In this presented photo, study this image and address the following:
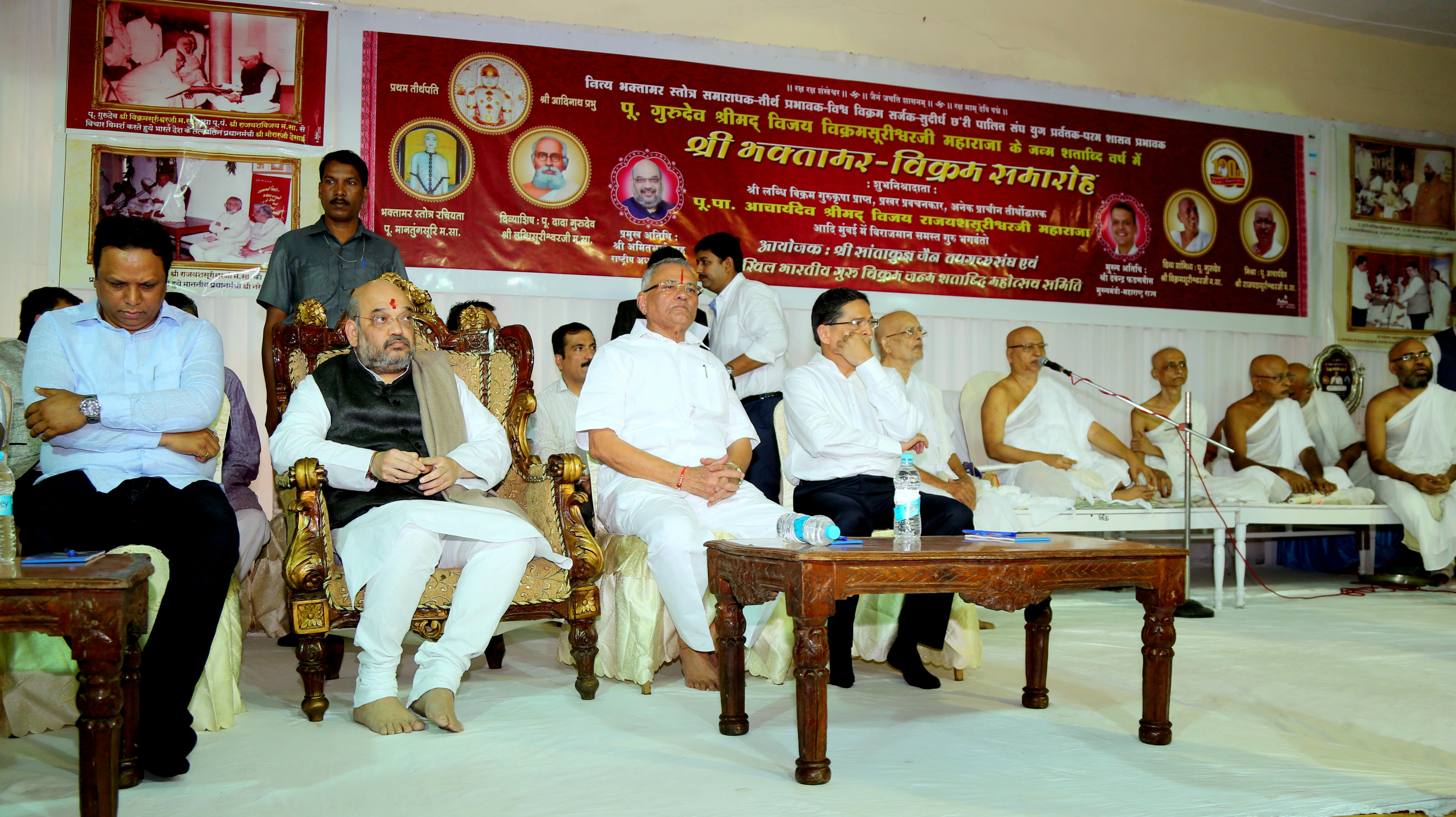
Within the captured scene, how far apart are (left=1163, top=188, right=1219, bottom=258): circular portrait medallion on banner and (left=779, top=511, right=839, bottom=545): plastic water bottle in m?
4.85

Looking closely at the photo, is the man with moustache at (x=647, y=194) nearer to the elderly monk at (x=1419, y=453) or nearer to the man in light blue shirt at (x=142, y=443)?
the man in light blue shirt at (x=142, y=443)

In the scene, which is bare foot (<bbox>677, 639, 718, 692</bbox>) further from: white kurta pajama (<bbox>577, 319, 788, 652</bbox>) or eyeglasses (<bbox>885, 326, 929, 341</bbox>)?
eyeglasses (<bbox>885, 326, 929, 341</bbox>)

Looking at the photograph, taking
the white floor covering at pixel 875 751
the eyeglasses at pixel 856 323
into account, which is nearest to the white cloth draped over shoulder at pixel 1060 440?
the white floor covering at pixel 875 751

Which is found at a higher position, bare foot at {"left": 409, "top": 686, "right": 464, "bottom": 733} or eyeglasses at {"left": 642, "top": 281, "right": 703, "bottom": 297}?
eyeglasses at {"left": 642, "top": 281, "right": 703, "bottom": 297}

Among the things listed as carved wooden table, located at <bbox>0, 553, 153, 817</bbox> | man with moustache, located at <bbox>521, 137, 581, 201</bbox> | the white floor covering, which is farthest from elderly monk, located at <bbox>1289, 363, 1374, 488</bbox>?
carved wooden table, located at <bbox>0, 553, 153, 817</bbox>

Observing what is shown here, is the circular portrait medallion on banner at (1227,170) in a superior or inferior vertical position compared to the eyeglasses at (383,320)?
superior

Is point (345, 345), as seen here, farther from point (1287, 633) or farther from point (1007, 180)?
point (1007, 180)

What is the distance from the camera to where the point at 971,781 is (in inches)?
88.0

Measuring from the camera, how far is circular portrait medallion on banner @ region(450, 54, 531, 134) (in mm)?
5355

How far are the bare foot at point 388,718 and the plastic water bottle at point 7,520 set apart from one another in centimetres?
89

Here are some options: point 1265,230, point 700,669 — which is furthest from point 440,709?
point 1265,230

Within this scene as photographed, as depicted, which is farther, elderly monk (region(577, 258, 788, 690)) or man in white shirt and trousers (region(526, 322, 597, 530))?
man in white shirt and trousers (region(526, 322, 597, 530))

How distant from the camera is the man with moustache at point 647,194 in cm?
562

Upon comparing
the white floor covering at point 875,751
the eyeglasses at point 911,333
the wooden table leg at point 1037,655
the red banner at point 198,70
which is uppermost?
the red banner at point 198,70
